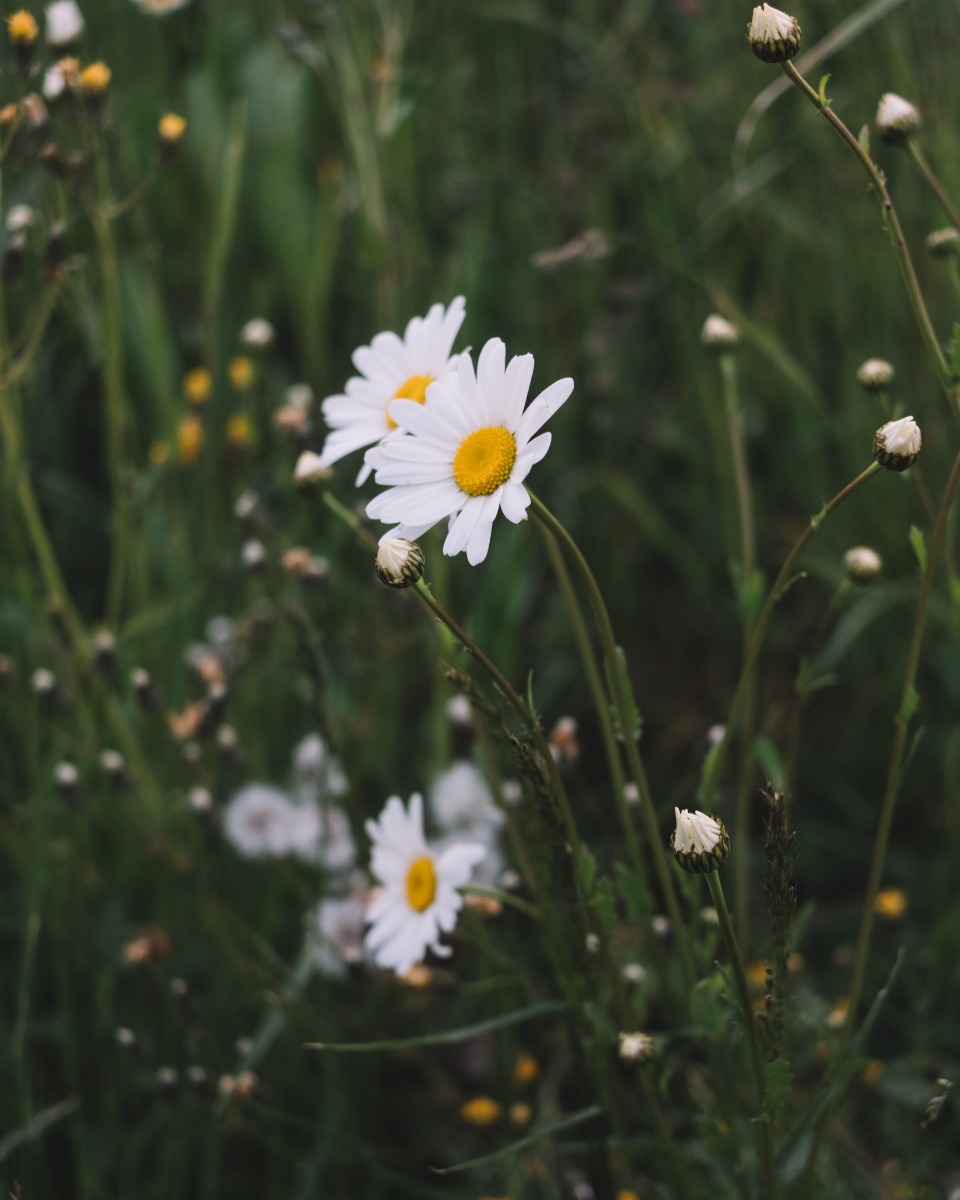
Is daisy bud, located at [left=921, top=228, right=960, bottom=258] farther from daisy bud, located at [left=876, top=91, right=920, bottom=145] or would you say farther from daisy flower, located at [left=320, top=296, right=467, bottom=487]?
daisy flower, located at [left=320, top=296, right=467, bottom=487]

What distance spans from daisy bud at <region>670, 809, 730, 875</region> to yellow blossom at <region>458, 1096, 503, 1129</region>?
0.77 meters

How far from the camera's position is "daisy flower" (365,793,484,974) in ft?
3.85

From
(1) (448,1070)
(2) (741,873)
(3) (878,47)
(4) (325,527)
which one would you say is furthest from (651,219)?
(1) (448,1070)

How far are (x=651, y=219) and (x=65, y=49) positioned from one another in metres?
1.05

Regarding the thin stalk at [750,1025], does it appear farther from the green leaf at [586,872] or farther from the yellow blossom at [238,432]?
the yellow blossom at [238,432]

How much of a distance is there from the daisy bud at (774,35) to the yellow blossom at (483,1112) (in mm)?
1184

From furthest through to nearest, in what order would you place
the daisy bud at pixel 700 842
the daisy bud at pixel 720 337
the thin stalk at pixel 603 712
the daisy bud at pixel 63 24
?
the daisy bud at pixel 63 24 < the daisy bud at pixel 720 337 < the thin stalk at pixel 603 712 < the daisy bud at pixel 700 842

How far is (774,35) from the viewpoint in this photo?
94 cm

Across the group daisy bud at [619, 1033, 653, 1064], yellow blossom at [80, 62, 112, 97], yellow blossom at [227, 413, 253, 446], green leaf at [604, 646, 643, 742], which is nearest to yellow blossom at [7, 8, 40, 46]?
yellow blossom at [80, 62, 112, 97]

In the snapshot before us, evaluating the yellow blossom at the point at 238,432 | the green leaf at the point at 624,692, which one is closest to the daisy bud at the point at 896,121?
the green leaf at the point at 624,692

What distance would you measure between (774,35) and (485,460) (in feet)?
1.29

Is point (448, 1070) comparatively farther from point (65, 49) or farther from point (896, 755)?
point (65, 49)

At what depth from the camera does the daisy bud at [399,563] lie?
0.89m

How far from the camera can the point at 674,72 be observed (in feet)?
9.07
